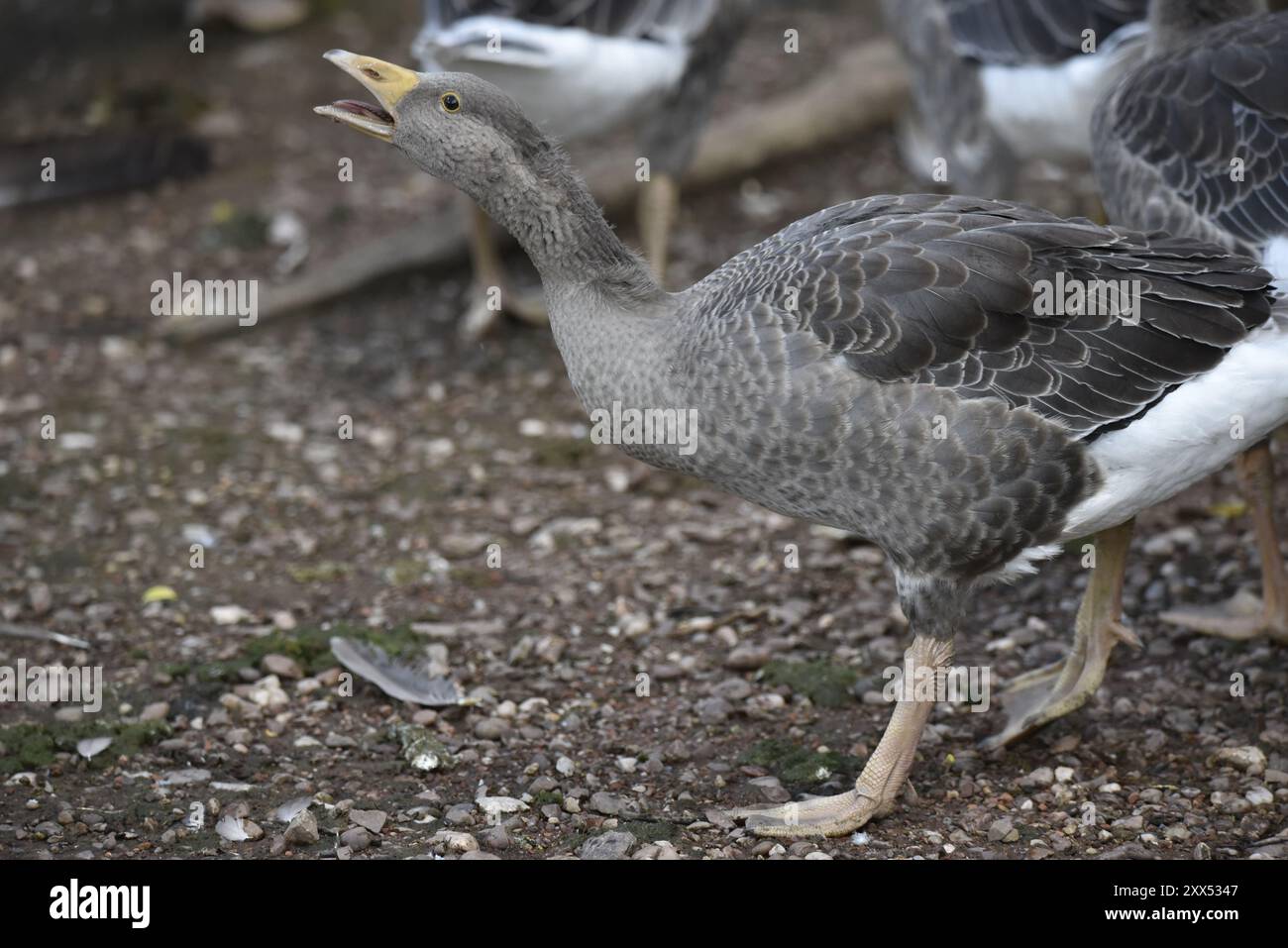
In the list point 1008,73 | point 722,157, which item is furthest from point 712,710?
point 722,157

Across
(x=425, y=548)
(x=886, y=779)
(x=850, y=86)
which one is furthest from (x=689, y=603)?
(x=850, y=86)

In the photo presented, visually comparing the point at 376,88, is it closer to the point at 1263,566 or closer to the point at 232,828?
the point at 232,828

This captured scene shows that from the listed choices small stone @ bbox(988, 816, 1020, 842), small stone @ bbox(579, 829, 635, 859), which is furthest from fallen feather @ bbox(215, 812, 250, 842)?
small stone @ bbox(988, 816, 1020, 842)

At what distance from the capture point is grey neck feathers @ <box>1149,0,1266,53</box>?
5770mm

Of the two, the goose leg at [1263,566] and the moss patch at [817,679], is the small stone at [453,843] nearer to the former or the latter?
A: the moss patch at [817,679]

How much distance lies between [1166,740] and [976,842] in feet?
2.93

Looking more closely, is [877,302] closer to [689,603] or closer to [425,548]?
[689,603]

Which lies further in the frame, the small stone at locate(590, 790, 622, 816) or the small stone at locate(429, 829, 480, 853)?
the small stone at locate(590, 790, 622, 816)

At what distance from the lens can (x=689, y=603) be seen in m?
5.79

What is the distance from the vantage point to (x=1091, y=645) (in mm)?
4809

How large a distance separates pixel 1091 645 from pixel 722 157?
5593 mm

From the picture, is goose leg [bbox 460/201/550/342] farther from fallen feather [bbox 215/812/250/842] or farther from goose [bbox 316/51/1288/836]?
fallen feather [bbox 215/812/250/842]

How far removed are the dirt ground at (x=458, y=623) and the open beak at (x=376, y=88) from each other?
1926mm

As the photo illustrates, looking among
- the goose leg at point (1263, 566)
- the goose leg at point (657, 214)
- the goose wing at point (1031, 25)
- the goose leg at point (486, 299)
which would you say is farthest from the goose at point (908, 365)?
the goose leg at point (657, 214)
